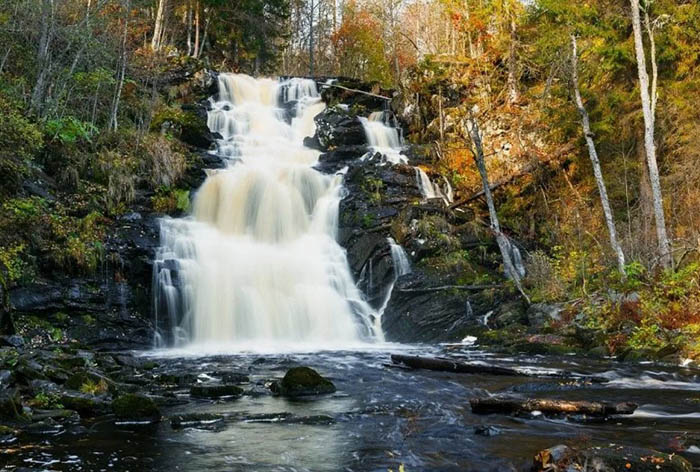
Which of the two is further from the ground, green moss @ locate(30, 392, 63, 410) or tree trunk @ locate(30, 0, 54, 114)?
tree trunk @ locate(30, 0, 54, 114)

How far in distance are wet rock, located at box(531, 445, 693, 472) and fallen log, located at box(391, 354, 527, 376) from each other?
5570 mm

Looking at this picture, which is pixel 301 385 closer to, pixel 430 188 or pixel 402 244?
pixel 402 244

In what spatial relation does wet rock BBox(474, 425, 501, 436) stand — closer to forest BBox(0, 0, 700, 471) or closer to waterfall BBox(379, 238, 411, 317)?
forest BBox(0, 0, 700, 471)

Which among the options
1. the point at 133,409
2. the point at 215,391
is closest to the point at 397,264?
the point at 215,391

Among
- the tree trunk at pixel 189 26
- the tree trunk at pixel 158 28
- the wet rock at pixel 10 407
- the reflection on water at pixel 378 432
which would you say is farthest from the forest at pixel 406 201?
the tree trunk at pixel 189 26

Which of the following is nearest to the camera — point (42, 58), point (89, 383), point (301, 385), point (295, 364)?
point (89, 383)

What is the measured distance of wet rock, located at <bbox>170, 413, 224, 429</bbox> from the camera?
6.83m

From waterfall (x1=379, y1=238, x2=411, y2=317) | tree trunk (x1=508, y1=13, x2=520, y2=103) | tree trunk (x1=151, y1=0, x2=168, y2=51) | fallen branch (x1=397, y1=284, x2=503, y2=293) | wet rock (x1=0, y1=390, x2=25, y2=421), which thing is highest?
tree trunk (x1=151, y1=0, x2=168, y2=51)

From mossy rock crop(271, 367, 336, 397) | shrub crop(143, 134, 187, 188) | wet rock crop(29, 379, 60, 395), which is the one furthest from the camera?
shrub crop(143, 134, 187, 188)

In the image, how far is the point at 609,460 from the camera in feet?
A: 14.5

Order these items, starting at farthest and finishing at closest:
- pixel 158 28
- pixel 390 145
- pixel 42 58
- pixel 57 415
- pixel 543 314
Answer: pixel 158 28
pixel 390 145
pixel 42 58
pixel 543 314
pixel 57 415

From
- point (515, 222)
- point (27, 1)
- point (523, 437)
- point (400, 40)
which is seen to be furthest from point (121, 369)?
point (400, 40)

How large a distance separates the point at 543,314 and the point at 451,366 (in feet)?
18.1

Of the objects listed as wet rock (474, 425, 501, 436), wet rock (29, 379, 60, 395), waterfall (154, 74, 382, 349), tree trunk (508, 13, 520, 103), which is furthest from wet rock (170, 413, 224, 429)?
tree trunk (508, 13, 520, 103)
